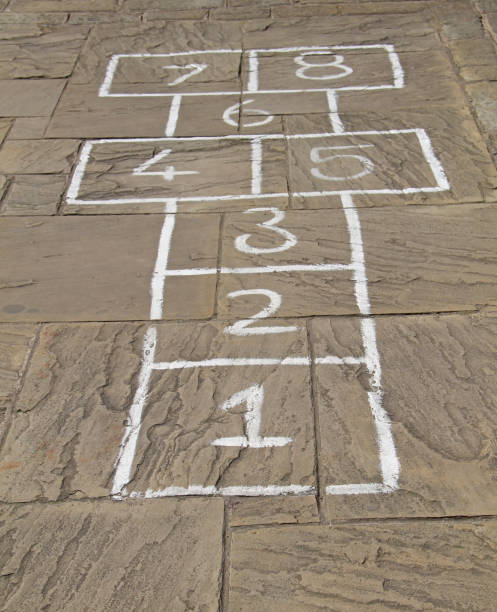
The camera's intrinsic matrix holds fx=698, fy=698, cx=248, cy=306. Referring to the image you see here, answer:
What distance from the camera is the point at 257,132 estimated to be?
4.99 m

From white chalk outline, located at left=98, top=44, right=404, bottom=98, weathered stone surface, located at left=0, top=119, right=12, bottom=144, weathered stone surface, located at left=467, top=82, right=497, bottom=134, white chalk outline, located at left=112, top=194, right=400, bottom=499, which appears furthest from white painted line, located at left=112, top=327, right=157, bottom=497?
weathered stone surface, located at left=467, top=82, right=497, bottom=134

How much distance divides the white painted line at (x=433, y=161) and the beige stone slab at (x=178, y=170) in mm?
952

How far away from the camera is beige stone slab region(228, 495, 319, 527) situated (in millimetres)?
2764

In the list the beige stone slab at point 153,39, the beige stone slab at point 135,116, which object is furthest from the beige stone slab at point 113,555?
the beige stone slab at point 153,39

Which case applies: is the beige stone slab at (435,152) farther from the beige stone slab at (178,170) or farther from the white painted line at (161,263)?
the white painted line at (161,263)

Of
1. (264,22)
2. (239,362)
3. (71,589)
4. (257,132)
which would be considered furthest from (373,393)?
(264,22)

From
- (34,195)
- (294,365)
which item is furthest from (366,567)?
(34,195)

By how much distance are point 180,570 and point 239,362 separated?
3.50 feet

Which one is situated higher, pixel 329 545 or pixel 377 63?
pixel 377 63

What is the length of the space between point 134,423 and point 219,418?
0.38m

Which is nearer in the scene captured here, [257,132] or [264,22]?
[257,132]

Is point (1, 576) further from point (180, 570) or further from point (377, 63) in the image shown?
point (377, 63)

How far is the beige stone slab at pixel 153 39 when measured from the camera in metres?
6.02

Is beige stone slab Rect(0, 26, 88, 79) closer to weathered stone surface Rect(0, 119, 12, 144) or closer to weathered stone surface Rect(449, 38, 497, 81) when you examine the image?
weathered stone surface Rect(0, 119, 12, 144)
